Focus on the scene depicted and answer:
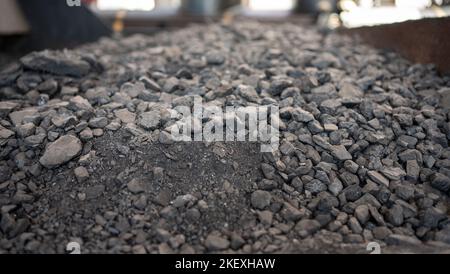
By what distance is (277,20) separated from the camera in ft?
18.6

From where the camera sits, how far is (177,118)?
237 cm

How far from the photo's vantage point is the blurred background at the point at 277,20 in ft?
10.7

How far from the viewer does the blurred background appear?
3.26 meters

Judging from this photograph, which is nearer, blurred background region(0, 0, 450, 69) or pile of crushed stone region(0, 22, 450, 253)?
pile of crushed stone region(0, 22, 450, 253)

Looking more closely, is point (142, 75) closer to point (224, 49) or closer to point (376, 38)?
point (224, 49)

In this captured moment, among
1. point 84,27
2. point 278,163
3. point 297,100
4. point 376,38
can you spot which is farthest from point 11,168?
point 376,38
